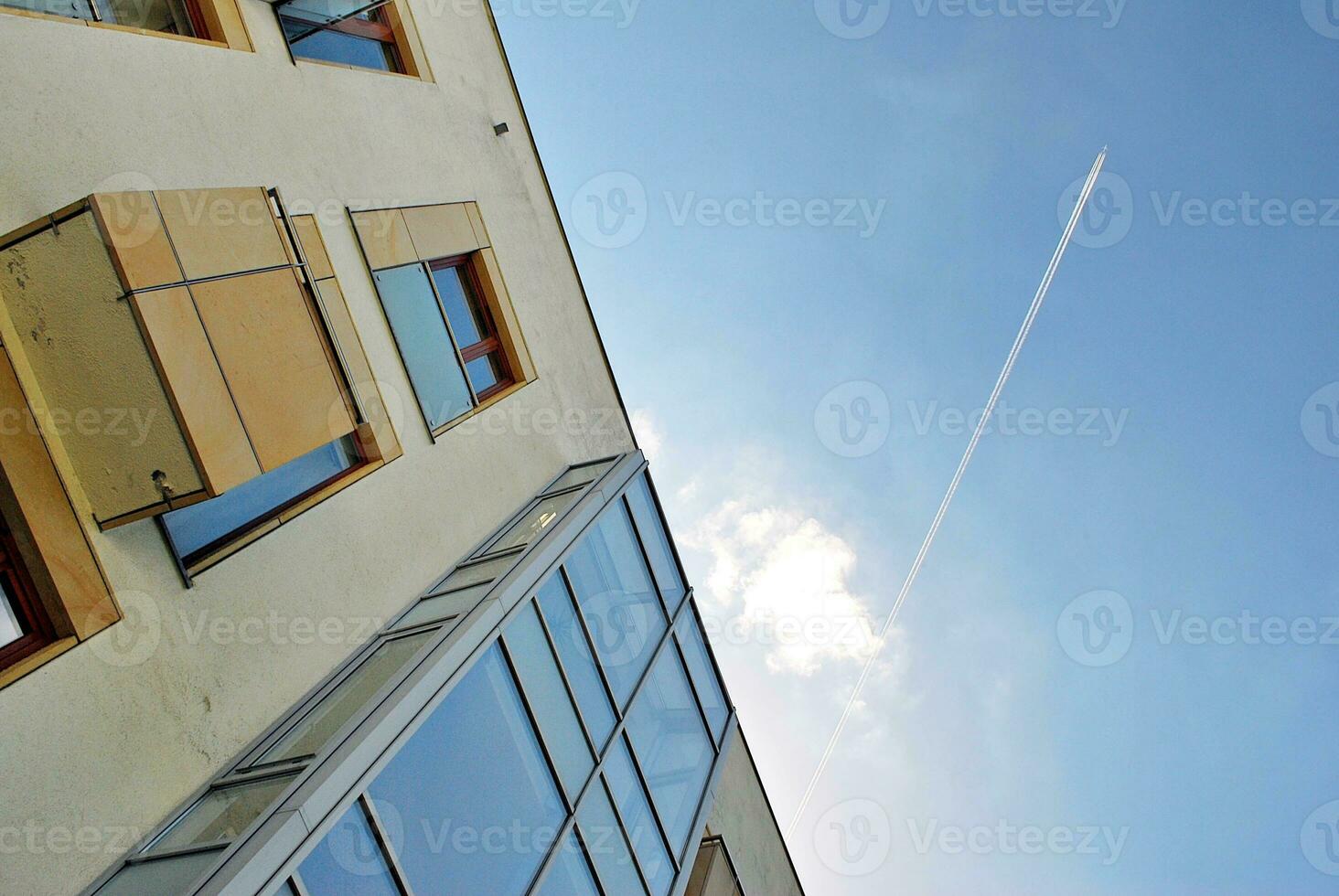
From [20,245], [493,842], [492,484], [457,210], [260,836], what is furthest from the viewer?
[457,210]

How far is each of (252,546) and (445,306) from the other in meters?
5.38

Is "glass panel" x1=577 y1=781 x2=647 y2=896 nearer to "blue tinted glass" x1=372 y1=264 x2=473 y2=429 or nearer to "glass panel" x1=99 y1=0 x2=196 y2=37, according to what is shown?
"blue tinted glass" x1=372 y1=264 x2=473 y2=429

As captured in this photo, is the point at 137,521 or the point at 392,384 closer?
the point at 137,521

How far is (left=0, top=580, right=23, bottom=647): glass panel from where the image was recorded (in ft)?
18.5

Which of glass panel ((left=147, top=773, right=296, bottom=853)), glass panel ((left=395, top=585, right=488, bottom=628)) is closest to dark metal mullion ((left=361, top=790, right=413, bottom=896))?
glass panel ((left=147, top=773, right=296, bottom=853))

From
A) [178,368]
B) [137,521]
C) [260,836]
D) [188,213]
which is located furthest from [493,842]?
[188,213]

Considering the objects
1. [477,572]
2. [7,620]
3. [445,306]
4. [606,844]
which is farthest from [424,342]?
[606,844]

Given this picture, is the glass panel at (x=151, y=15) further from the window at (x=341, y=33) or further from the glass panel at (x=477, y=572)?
the glass panel at (x=477, y=572)

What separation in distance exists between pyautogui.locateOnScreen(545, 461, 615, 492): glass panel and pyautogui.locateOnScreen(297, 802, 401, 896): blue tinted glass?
21.4ft

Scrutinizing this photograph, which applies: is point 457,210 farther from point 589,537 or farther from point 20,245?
point 20,245

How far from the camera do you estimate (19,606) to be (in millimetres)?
5836

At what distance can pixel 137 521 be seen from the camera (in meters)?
6.48

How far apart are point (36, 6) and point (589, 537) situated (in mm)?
7274

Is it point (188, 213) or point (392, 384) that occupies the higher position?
point (188, 213)
